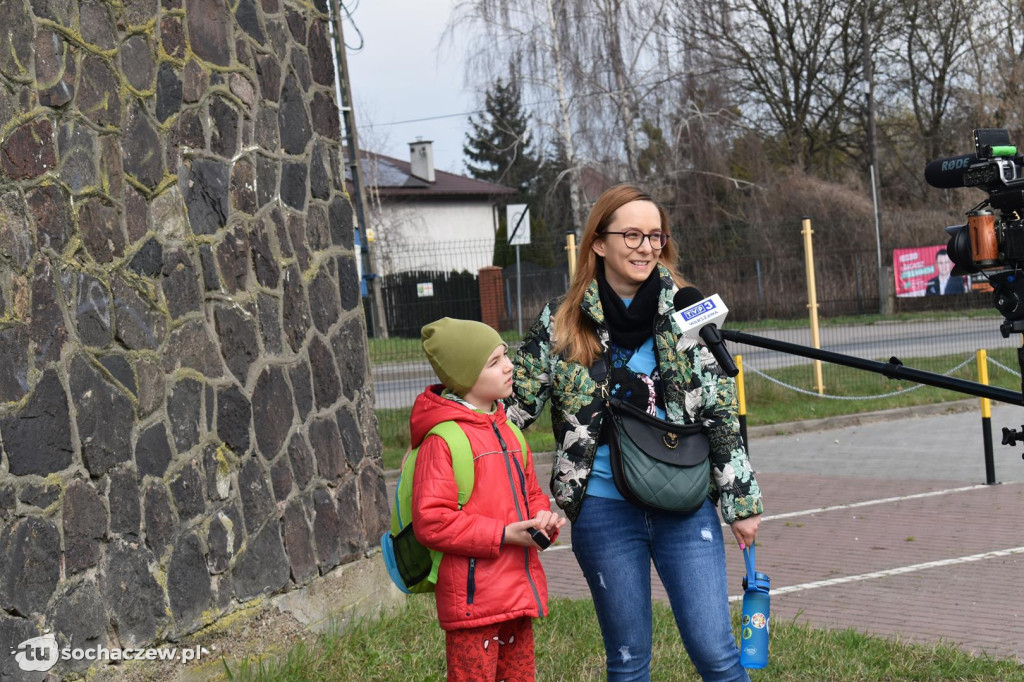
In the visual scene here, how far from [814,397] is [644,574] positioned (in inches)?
525

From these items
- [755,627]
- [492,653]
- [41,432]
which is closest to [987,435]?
[755,627]

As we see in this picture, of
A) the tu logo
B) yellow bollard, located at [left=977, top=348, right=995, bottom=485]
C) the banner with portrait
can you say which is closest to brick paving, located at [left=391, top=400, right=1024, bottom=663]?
yellow bollard, located at [left=977, top=348, right=995, bottom=485]

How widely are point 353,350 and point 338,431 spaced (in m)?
0.48

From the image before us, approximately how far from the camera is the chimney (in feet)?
197

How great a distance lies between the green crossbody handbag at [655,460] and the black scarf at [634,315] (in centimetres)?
23

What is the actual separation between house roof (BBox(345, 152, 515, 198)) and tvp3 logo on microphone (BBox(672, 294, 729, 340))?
49709 mm

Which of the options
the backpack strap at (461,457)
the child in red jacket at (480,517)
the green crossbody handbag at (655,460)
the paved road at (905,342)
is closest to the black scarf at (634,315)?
the green crossbody handbag at (655,460)

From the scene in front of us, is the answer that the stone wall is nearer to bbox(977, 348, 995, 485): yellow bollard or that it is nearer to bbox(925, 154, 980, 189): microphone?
bbox(925, 154, 980, 189): microphone

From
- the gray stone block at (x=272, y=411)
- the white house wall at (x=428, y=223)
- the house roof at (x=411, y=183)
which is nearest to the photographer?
the gray stone block at (x=272, y=411)

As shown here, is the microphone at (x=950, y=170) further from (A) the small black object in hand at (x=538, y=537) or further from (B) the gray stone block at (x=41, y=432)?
(B) the gray stone block at (x=41, y=432)

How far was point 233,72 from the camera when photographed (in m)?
5.81

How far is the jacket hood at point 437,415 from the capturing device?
3.74m

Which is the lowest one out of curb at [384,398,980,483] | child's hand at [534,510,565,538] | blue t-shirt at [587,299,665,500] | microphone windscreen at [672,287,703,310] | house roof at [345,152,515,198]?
curb at [384,398,980,483]

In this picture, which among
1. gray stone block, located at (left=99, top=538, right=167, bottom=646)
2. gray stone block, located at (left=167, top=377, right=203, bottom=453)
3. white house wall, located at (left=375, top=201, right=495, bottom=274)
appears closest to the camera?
gray stone block, located at (left=99, top=538, right=167, bottom=646)
